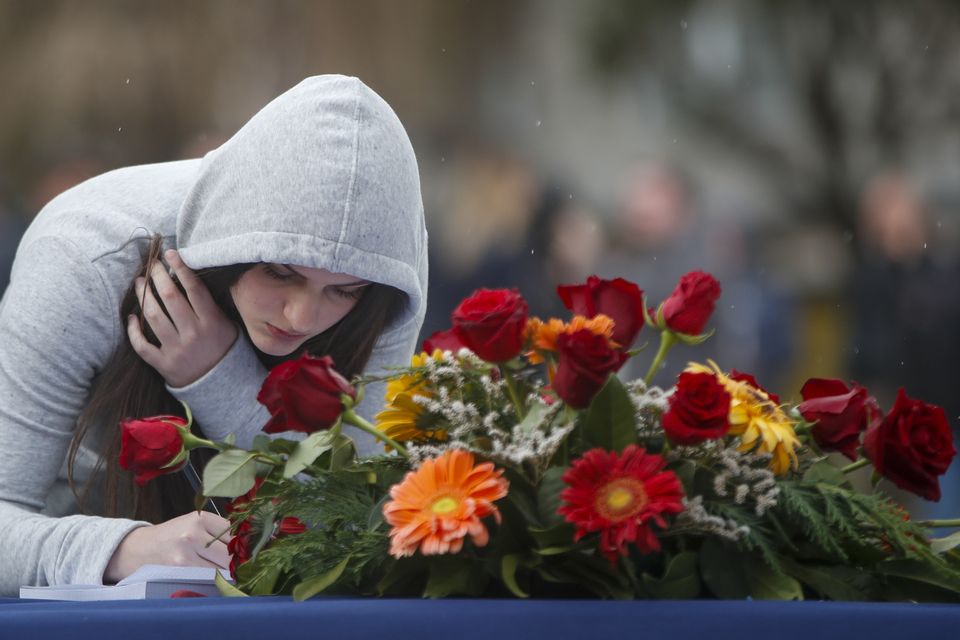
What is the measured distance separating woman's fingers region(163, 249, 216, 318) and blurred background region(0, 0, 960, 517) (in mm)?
2088

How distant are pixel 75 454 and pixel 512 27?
4098 millimetres

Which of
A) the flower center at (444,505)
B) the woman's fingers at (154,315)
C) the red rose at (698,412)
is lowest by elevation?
the woman's fingers at (154,315)

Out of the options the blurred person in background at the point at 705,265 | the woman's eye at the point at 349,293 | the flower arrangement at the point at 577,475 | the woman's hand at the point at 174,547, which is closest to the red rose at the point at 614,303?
the flower arrangement at the point at 577,475

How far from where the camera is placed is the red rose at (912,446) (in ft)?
2.18

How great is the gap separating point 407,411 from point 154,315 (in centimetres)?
52

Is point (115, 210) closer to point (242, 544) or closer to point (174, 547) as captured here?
point (174, 547)

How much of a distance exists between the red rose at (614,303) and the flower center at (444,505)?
0.13m

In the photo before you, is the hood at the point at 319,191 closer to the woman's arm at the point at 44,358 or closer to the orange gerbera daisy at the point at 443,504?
the woman's arm at the point at 44,358

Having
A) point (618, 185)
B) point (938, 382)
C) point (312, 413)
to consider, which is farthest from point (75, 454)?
point (618, 185)

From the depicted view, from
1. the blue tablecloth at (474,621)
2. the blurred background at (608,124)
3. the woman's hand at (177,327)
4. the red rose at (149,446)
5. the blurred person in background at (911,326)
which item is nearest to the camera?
the blue tablecloth at (474,621)

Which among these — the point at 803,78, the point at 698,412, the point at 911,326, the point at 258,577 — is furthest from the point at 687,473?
the point at 803,78

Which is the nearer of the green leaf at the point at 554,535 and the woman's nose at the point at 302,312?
the green leaf at the point at 554,535

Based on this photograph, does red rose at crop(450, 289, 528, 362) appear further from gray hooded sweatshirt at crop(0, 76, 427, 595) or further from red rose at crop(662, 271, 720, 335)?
gray hooded sweatshirt at crop(0, 76, 427, 595)

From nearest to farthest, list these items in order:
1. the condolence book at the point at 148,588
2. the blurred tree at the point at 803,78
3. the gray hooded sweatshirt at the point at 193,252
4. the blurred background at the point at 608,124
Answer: the condolence book at the point at 148,588, the gray hooded sweatshirt at the point at 193,252, the blurred background at the point at 608,124, the blurred tree at the point at 803,78
